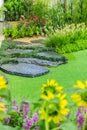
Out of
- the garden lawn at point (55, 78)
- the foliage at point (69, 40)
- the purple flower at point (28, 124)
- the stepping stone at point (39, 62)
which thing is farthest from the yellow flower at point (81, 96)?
the foliage at point (69, 40)

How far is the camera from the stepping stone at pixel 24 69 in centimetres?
564

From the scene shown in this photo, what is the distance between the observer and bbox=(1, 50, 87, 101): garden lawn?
4.84m

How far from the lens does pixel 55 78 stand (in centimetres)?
559

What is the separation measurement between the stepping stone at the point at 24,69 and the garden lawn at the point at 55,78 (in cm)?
8

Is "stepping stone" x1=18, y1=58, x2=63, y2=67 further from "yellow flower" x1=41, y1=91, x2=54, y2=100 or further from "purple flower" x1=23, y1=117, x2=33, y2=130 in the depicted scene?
"yellow flower" x1=41, y1=91, x2=54, y2=100

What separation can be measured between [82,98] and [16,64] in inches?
196

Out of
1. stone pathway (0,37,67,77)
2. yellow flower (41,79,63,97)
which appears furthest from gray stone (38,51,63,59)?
yellow flower (41,79,63,97)

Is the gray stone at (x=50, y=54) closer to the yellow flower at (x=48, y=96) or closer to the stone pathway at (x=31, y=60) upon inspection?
the stone pathway at (x=31, y=60)

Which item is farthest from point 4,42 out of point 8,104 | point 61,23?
point 8,104

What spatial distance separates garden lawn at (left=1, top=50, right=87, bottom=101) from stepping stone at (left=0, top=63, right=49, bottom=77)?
Result: 0.08 metres

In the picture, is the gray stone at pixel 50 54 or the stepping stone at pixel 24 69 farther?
the gray stone at pixel 50 54

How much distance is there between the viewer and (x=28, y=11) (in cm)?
1022

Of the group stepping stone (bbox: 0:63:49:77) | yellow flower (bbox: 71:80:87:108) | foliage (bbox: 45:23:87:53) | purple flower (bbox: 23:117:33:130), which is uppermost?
yellow flower (bbox: 71:80:87:108)

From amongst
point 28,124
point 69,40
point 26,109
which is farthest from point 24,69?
point 28,124
